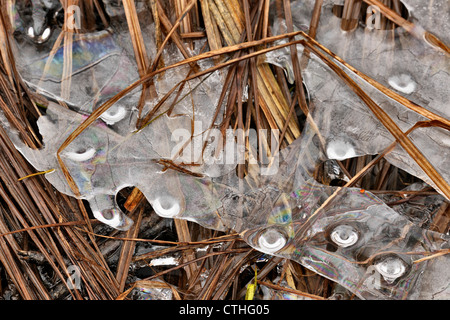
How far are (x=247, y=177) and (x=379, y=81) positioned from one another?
36cm

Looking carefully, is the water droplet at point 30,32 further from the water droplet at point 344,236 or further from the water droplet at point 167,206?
the water droplet at point 344,236

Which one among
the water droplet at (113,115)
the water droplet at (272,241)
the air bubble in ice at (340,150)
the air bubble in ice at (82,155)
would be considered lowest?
the water droplet at (272,241)

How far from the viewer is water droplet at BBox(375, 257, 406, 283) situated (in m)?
0.85

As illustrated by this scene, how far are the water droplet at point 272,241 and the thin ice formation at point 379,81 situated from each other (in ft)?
0.70

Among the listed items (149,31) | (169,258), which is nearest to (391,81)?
(149,31)

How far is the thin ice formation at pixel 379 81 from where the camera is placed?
0.80 meters

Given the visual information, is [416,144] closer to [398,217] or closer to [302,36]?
A: [398,217]

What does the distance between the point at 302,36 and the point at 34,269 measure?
35.3 inches

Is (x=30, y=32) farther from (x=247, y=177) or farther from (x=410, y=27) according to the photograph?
(x=410, y=27)

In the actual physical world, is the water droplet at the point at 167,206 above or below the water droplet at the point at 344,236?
above

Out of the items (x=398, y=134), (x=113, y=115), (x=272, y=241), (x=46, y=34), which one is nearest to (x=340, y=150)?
(x=398, y=134)

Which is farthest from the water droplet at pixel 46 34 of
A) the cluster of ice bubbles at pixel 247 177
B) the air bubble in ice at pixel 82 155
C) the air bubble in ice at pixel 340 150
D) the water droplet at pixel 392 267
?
the water droplet at pixel 392 267

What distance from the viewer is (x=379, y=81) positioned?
0.82 meters

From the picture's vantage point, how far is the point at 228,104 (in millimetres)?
854
